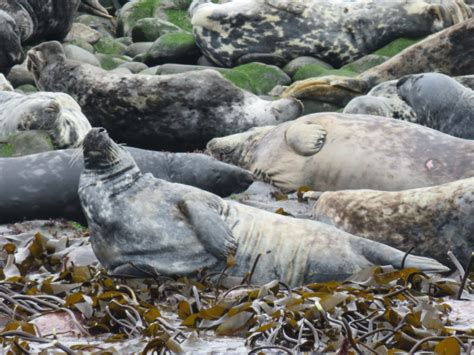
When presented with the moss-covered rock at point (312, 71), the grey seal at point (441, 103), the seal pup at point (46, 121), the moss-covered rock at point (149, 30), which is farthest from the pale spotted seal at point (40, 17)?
the grey seal at point (441, 103)

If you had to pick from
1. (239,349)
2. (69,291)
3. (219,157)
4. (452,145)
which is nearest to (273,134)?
(219,157)

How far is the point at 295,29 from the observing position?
1627cm

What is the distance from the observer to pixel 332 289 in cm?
531

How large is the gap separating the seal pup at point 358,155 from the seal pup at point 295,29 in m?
7.06

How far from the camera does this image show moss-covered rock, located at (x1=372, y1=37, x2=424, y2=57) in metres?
16.1

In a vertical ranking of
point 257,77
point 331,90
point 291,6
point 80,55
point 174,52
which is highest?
point 331,90

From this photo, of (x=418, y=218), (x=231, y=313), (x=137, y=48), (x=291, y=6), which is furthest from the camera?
(x=137, y=48)

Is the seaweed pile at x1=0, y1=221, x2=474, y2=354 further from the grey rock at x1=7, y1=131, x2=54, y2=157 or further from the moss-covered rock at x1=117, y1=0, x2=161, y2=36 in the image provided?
the moss-covered rock at x1=117, y1=0, x2=161, y2=36

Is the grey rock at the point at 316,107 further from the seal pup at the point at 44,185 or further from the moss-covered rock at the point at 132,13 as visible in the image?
the moss-covered rock at the point at 132,13

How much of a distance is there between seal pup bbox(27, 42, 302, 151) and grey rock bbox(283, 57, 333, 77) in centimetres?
417

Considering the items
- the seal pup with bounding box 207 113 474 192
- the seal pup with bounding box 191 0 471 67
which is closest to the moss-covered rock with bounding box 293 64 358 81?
the seal pup with bounding box 191 0 471 67

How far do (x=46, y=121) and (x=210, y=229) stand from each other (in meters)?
4.33

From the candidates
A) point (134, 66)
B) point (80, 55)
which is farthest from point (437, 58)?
point (80, 55)

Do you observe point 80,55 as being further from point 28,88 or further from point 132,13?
point 132,13
